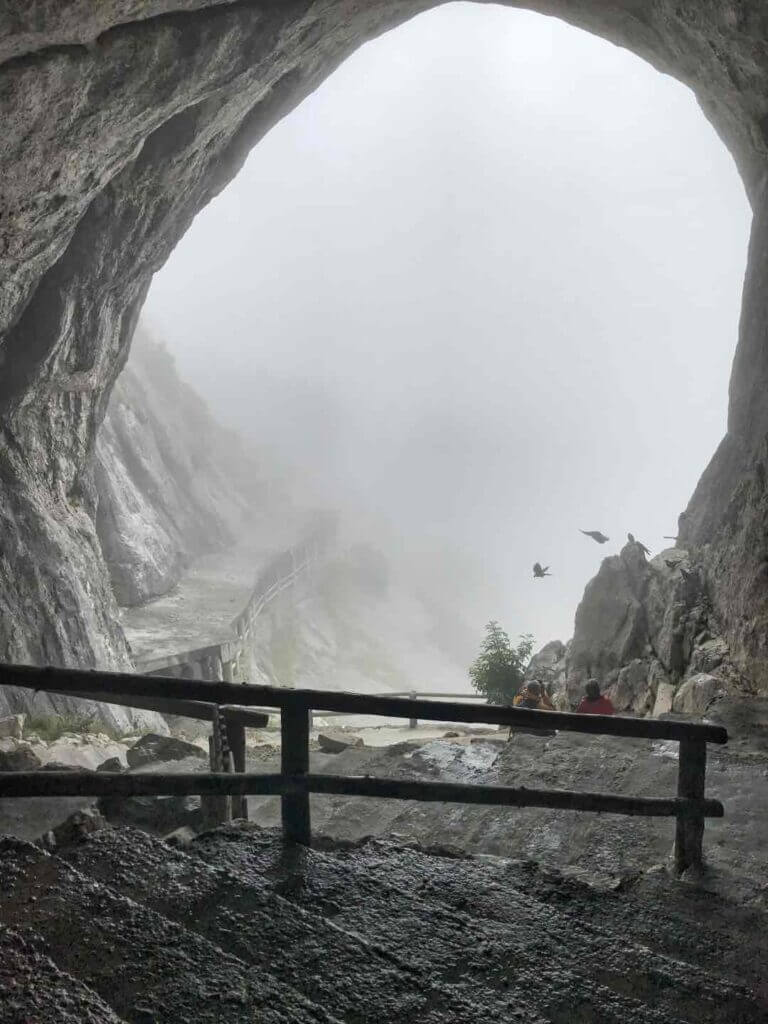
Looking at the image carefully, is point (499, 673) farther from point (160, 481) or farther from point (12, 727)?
point (160, 481)

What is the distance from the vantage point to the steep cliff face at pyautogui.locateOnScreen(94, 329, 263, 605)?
31141mm

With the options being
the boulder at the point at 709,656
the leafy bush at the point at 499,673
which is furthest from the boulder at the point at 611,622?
the boulder at the point at 709,656

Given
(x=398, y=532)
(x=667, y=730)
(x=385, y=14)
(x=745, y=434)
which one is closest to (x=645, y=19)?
(x=385, y=14)

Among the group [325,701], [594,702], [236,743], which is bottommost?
[594,702]

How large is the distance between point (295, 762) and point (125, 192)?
45.6 ft

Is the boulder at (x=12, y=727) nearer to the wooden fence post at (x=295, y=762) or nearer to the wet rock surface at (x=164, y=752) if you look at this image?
the wet rock surface at (x=164, y=752)

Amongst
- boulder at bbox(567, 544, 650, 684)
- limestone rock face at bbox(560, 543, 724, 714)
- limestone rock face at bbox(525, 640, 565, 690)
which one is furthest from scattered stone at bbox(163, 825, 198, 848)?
limestone rock face at bbox(525, 640, 565, 690)

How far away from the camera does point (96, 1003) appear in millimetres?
2486

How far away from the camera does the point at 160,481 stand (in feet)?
137

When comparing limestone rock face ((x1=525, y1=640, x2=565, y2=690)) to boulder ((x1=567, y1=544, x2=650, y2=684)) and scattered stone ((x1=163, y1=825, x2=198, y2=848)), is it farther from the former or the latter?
scattered stone ((x1=163, y1=825, x2=198, y2=848))

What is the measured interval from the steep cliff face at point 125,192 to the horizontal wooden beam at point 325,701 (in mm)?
6712

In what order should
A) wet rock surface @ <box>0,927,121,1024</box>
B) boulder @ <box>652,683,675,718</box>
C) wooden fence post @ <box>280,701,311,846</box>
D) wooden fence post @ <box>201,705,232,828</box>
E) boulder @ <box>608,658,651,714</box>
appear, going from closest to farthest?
wet rock surface @ <box>0,927,121,1024</box> < wooden fence post @ <box>280,701,311,846</box> < wooden fence post @ <box>201,705,232,828</box> < boulder @ <box>652,683,675,718</box> < boulder @ <box>608,658,651,714</box>

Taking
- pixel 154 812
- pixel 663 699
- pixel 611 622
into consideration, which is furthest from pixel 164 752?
pixel 611 622

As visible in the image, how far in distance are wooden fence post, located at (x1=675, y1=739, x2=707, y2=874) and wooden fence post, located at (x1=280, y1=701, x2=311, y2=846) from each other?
1948 mm
